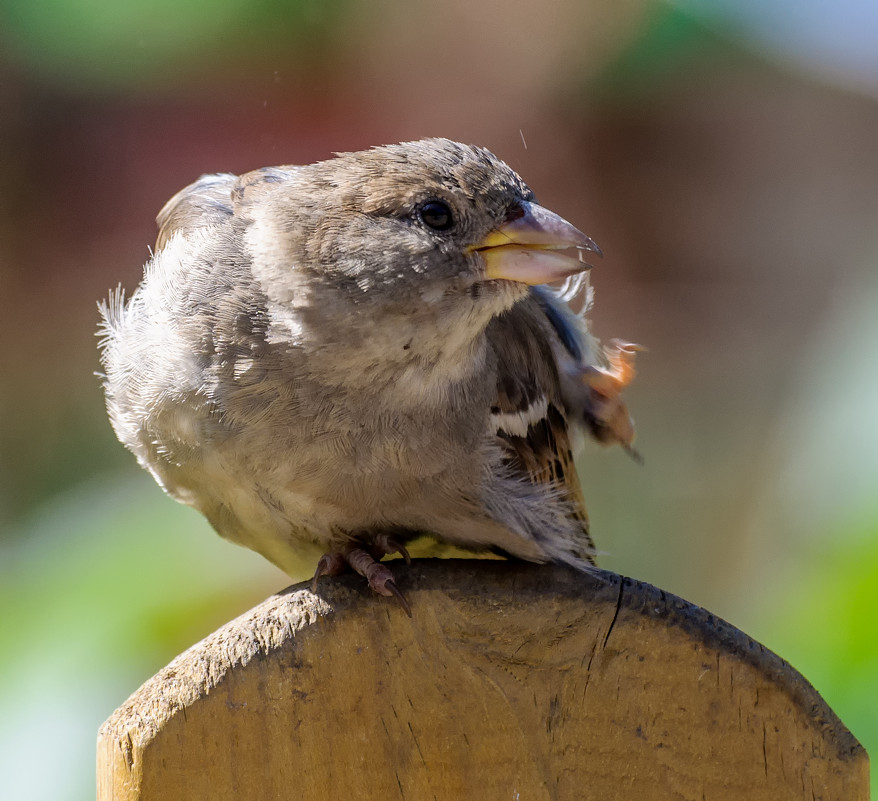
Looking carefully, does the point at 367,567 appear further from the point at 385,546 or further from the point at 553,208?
the point at 553,208

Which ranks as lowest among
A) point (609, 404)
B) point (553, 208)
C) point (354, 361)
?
point (553, 208)

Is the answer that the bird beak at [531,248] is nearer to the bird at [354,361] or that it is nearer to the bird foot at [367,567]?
the bird at [354,361]

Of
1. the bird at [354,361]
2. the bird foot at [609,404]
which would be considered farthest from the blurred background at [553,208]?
the bird at [354,361]

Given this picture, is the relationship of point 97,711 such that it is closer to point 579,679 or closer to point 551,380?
point 551,380

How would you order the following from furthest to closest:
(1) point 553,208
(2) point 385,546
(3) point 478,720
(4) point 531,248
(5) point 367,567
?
(1) point 553,208 → (2) point 385,546 → (4) point 531,248 → (5) point 367,567 → (3) point 478,720

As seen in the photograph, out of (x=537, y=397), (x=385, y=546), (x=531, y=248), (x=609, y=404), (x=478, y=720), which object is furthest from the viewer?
(x=609, y=404)

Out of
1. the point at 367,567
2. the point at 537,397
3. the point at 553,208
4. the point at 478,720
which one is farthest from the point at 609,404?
the point at 553,208

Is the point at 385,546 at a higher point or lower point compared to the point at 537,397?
lower

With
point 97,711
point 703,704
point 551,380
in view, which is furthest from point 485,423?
point 97,711
